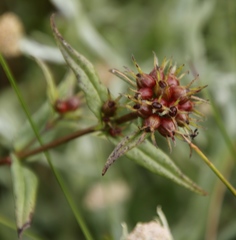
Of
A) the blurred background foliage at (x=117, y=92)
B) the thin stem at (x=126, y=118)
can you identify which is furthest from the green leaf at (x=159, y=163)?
the blurred background foliage at (x=117, y=92)

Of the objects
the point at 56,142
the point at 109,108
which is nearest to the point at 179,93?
the point at 109,108

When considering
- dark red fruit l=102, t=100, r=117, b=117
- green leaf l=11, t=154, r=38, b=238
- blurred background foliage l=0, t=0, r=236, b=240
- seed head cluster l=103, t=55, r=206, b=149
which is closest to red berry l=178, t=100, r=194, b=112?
seed head cluster l=103, t=55, r=206, b=149

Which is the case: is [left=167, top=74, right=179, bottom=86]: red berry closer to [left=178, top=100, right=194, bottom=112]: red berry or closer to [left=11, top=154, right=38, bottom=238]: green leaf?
[left=178, top=100, right=194, bottom=112]: red berry

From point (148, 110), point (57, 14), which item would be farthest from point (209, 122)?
point (148, 110)

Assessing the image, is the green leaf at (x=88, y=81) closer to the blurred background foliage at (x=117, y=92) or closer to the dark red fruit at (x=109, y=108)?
the dark red fruit at (x=109, y=108)

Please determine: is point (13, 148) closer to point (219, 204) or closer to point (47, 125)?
point (47, 125)

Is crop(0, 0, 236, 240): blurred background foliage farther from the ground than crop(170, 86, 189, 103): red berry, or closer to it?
farther from the ground
